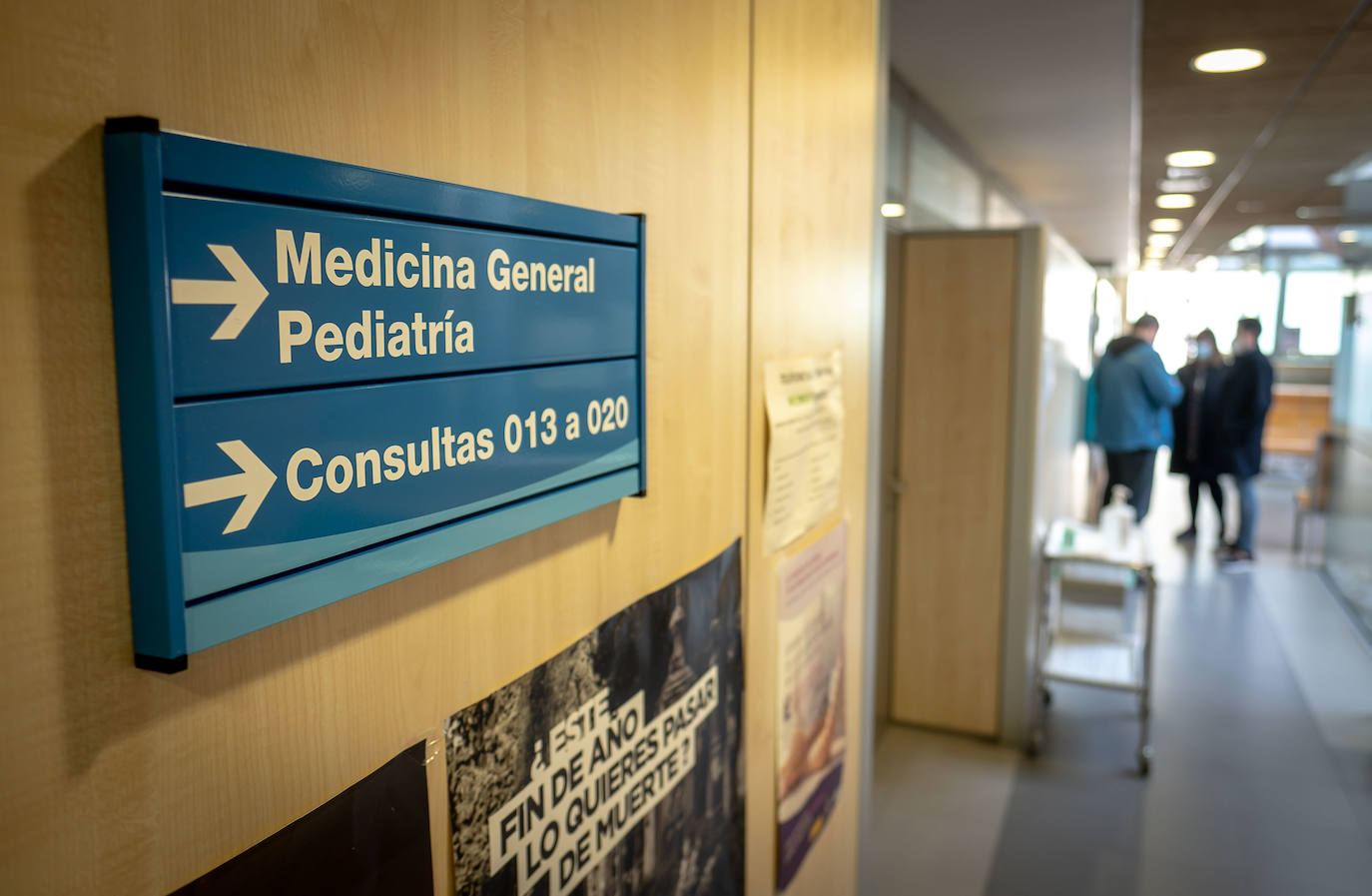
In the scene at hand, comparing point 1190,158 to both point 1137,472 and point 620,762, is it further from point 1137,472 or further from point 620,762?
point 620,762

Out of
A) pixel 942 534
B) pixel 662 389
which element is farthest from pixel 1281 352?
pixel 662 389

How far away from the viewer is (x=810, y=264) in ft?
5.01

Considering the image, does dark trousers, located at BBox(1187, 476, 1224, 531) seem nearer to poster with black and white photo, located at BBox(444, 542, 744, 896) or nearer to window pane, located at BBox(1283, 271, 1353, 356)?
window pane, located at BBox(1283, 271, 1353, 356)

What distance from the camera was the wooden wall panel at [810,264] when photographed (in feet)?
4.38

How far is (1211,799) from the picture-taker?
3328 millimetres

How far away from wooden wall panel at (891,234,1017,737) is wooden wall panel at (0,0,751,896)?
9.21 feet

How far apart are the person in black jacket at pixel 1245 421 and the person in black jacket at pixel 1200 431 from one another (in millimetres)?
131

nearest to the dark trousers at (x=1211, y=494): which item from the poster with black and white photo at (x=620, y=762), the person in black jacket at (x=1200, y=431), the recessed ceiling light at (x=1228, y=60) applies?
the person in black jacket at (x=1200, y=431)

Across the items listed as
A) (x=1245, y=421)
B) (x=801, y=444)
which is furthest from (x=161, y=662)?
(x=1245, y=421)

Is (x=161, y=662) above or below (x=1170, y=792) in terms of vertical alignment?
above

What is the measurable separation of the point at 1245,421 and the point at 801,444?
6493 mm

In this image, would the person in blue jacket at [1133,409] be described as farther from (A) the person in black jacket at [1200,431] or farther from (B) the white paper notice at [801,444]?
(B) the white paper notice at [801,444]

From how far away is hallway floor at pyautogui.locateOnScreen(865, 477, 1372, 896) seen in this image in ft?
9.41

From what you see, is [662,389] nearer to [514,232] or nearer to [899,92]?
[514,232]
